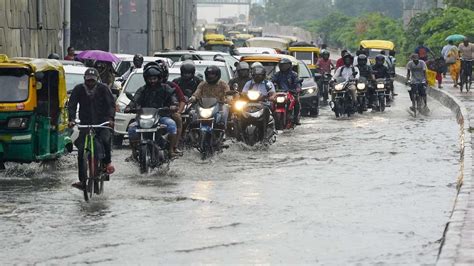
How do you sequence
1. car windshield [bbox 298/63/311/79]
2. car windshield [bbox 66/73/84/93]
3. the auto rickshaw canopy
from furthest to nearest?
1. the auto rickshaw canopy
2. car windshield [bbox 298/63/311/79]
3. car windshield [bbox 66/73/84/93]

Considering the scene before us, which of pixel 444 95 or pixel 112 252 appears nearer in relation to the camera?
pixel 112 252

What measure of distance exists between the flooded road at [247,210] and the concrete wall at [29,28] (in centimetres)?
1415

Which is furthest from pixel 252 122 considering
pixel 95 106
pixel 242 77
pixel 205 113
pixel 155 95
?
pixel 95 106

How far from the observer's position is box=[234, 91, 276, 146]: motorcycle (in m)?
23.6

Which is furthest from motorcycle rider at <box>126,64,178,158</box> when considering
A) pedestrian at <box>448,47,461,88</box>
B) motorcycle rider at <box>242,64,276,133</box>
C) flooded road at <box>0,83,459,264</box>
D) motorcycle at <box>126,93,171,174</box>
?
pedestrian at <box>448,47,461,88</box>

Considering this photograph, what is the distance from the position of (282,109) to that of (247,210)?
12949 mm

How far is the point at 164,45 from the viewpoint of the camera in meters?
67.1

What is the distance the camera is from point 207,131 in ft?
69.5

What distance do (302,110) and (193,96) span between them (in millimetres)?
12541

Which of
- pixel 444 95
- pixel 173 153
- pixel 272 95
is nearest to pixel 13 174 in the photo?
pixel 173 153

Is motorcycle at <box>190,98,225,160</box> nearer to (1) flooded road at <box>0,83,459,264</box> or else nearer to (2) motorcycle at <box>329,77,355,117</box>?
(1) flooded road at <box>0,83,459,264</box>

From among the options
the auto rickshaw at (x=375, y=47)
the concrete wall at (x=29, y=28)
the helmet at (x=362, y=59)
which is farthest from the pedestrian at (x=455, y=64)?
the concrete wall at (x=29, y=28)

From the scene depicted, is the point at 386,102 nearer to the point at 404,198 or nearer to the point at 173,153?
the point at 173,153

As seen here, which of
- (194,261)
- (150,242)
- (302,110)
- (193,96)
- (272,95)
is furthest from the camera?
(302,110)
